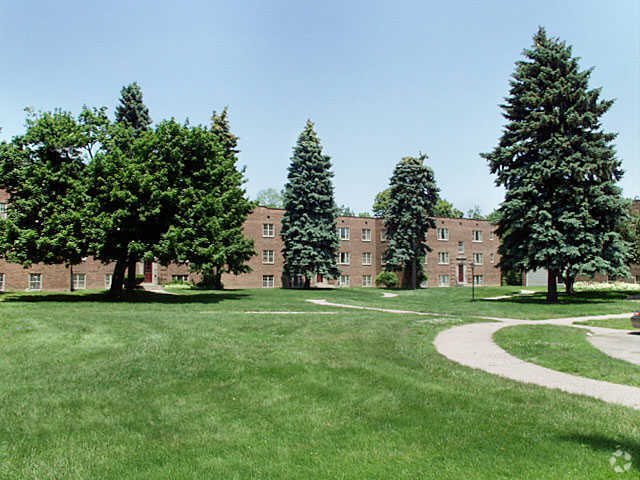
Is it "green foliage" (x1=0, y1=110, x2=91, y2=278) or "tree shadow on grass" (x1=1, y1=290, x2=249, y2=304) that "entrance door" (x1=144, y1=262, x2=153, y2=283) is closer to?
"tree shadow on grass" (x1=1, y1=290, x2=249, y2=304)

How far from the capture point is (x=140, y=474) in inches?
185

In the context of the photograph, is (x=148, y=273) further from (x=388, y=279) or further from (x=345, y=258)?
(x=388, y=279)

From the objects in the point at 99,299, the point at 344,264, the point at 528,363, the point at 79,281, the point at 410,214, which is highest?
the point at 410,214

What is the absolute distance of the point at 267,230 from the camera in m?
52.8

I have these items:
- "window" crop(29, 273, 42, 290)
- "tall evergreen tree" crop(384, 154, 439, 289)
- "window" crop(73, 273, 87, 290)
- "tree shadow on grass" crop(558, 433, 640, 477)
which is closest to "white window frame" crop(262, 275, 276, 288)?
"tall evergreen tree" crop(384, 154, 439, 289)

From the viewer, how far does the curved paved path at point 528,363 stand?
7.45m

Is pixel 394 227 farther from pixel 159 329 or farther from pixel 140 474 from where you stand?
pixel 140 474

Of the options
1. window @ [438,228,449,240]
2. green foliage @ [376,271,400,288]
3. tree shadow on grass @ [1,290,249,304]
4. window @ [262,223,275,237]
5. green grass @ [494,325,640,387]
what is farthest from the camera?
window @ [438,228,449,240]

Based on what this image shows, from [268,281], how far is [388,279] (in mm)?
13164

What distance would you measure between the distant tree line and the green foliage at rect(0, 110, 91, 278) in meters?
0.05

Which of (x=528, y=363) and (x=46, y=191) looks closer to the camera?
(x=528, y=363)

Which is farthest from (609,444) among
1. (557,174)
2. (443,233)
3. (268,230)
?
(443,233)

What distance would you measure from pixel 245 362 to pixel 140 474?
170 inches

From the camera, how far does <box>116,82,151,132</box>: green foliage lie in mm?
42812
